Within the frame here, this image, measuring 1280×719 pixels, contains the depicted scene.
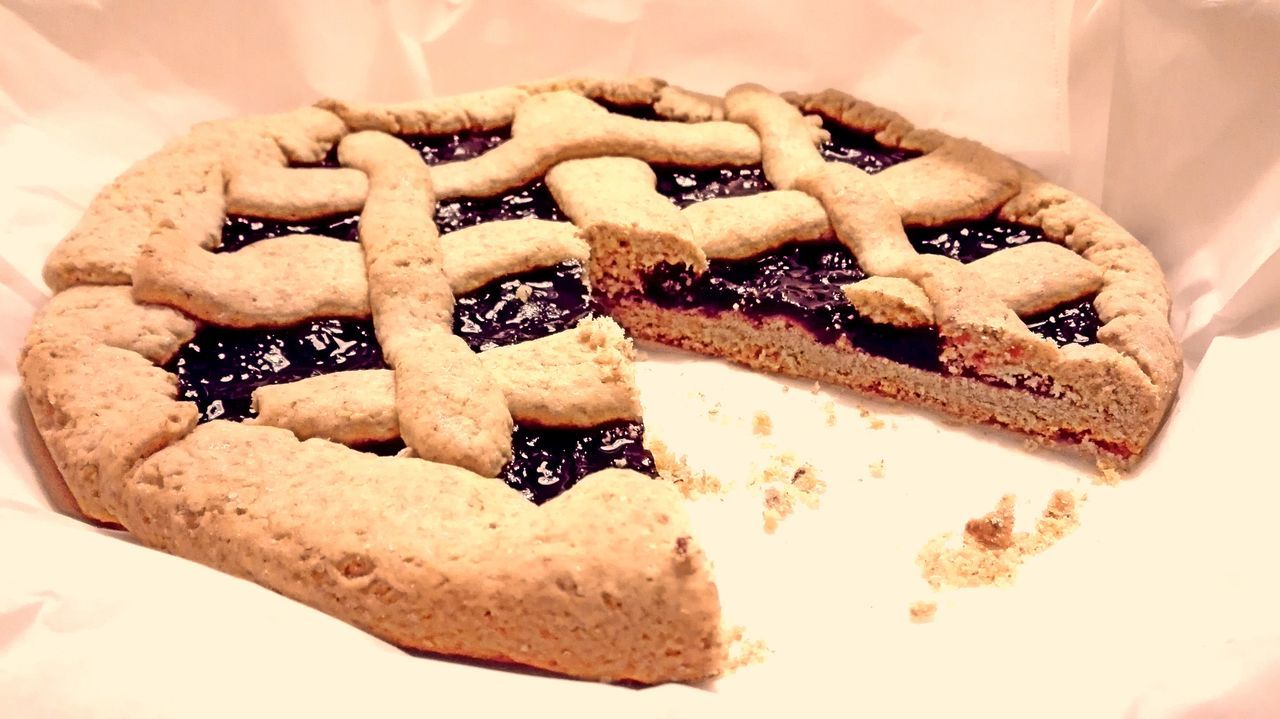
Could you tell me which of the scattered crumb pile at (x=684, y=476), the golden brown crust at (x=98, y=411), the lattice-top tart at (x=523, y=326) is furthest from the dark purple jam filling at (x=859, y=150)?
the golden brown crust at (x=98, y=411)

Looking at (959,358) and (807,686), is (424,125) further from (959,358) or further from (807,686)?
(807,686)

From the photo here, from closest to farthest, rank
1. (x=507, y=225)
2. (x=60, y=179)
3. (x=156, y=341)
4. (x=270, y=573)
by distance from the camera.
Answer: (x=270, y=573) → (x=156, y=341) → (x=507, y=225) → (x=60, y=179)

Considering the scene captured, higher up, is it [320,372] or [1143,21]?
[1143,21]

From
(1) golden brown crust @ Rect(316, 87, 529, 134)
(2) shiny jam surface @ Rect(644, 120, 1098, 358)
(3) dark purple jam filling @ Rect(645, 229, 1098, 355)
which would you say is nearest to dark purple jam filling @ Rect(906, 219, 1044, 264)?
(2) shiny jam surface @ Rect(644, 120, 1098, 358)

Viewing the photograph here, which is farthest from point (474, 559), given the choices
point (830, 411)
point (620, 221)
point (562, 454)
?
point (830, 411)

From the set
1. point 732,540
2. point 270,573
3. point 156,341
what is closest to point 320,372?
point 156,341

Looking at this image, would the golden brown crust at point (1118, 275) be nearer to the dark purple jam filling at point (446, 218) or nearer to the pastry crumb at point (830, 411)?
the pastry crumb at point (830, 411)

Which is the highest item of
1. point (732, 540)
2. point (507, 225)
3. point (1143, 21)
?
point (1143, 21)
